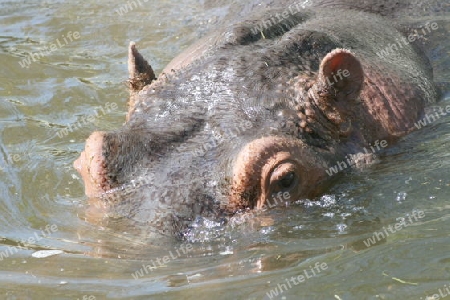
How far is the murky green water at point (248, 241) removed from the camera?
4375 mm

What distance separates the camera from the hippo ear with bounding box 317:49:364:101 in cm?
556

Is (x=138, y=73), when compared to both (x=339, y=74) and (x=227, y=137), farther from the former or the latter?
(x=339, y=74)

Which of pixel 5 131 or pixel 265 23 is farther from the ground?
pixel 265 23

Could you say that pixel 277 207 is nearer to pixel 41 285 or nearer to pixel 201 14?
pixel 41 285

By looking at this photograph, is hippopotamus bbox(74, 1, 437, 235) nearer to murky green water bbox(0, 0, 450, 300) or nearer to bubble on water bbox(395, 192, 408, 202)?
murky green water bbox(0, 0, 450, 300)

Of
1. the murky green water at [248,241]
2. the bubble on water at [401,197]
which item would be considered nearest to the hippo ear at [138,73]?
the murky green water at [248,241]

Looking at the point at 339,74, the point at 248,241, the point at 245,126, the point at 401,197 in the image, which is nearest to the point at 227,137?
the point at 245,126

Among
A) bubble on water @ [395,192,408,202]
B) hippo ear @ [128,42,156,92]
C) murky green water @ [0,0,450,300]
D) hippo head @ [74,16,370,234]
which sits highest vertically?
hippo ear @ [128,42,156,92]

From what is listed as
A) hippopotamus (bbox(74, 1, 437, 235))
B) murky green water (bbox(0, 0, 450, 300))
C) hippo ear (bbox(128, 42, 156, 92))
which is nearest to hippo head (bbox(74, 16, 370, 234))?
hippopotamus (bbox(74, 1, 437, 235))

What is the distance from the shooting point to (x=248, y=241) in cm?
498

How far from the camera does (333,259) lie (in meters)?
4.64

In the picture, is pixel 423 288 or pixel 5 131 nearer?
pixel 423 288

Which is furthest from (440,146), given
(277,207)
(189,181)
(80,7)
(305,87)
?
(80,7)

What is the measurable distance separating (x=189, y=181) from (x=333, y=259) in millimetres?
1062
